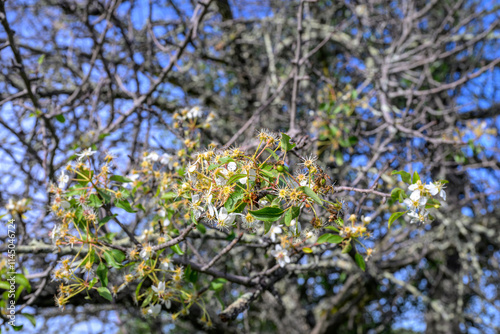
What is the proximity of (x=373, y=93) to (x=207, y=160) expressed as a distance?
2326 millimetres

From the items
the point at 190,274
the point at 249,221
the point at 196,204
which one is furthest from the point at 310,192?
the point at 190,274

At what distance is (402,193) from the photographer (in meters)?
1.21

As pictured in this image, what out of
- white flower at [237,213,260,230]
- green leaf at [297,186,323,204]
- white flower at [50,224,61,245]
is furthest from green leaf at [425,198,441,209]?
white flower at [50,224,61,245]

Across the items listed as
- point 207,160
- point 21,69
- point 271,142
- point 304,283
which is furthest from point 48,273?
point 304,283

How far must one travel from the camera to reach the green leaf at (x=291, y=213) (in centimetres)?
103

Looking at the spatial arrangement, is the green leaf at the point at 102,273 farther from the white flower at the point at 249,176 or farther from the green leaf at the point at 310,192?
the green leaf at the point at 310,192

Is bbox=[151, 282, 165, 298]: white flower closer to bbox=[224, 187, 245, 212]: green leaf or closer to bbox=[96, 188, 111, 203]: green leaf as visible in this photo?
bbox=[96, 188, 111, 203]: green leaf

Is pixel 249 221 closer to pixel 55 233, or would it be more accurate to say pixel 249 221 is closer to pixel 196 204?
pixel 196 204

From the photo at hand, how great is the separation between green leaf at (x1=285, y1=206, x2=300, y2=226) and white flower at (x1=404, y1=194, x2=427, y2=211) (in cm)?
35

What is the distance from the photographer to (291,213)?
1.06 meters

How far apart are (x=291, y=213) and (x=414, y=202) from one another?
39 centimetres

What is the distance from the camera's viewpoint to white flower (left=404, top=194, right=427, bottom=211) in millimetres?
1152

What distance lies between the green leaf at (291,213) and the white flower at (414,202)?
1.16 ft

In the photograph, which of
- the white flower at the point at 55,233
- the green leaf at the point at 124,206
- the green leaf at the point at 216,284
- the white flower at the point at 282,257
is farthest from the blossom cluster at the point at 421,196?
the white flower at the point at 55,233
